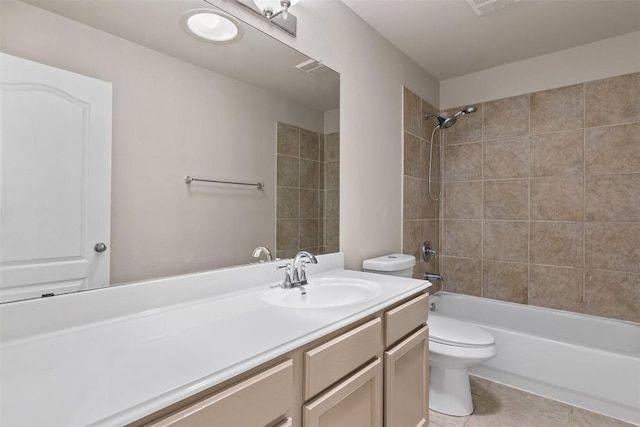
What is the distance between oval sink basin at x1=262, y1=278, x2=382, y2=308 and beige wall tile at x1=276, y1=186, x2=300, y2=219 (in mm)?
339

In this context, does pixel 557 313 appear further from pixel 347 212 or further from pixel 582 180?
pixel 347 212

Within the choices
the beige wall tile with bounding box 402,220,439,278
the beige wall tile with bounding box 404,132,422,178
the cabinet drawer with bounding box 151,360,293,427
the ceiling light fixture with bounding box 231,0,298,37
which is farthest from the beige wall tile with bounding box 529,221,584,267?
the cabinet drawer with bounding box 151,360,293,427

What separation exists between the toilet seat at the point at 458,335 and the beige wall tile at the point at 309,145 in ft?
4.02

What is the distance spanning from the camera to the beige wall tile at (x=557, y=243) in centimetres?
238

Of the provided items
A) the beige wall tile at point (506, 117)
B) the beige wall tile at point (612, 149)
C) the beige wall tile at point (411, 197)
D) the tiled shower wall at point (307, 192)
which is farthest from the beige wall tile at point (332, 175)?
the beige wall tile at point (612, 149)

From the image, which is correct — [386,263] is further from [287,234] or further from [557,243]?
[557,243]

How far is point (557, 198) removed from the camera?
8.04ft

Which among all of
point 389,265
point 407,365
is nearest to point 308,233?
point 389,265

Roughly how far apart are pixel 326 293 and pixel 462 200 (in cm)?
197

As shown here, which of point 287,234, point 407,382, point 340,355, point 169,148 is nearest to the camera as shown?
point 340,355

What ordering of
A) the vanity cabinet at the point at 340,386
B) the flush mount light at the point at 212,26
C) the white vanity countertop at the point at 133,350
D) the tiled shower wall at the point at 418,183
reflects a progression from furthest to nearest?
the tiled shower wall at the point at 418,183
the flush mount light at the point at 212,26
the vanity cabinet at the point at 340,386
the white vanity countertop at the point at 133,350

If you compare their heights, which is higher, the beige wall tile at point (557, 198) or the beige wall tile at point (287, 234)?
the beige wall tile at point (557, 198)

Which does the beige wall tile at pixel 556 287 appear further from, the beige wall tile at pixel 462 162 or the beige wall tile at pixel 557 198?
the beige wall tile at pixel 462 162

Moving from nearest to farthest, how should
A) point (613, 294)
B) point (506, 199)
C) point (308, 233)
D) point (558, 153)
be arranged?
1. point (308, 233)
2. point (613, 294)
3. point (558, 153)
4. point (506, 199)
